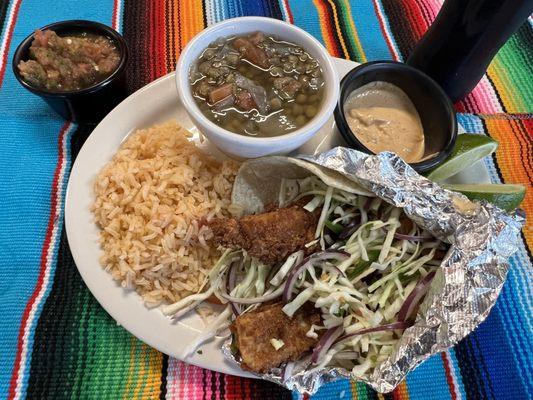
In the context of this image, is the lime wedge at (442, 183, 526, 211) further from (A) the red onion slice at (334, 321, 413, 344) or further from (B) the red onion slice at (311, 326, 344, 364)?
(B) the red onion slice at (311, 326, 344, 364)

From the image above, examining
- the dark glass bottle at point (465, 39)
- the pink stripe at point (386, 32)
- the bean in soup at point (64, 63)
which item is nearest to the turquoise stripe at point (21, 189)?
the bean in soup at point (64, 63)

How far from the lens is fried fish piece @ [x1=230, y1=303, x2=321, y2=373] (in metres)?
1.39

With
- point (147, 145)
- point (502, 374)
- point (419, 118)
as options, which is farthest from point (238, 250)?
point (502, 374)

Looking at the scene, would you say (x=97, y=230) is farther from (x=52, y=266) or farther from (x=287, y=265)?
(x=287, y=265)

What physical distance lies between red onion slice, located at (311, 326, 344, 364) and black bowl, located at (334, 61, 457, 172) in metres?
0.67

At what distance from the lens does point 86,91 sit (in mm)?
1806

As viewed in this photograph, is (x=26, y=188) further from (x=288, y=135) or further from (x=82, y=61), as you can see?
(x=288, y=135)

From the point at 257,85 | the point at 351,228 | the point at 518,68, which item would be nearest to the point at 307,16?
the point at 257,85

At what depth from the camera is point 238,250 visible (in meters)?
1.65

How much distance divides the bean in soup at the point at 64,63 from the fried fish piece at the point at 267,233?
905 mm

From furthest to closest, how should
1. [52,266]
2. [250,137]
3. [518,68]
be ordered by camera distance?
[518,68] < [52,266] < [250,137]

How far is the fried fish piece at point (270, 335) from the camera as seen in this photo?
4.56ft

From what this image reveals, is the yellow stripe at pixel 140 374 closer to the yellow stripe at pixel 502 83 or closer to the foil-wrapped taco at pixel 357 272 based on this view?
the foil-wrapped taco at pixel 357 272

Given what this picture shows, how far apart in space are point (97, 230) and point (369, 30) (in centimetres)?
186
